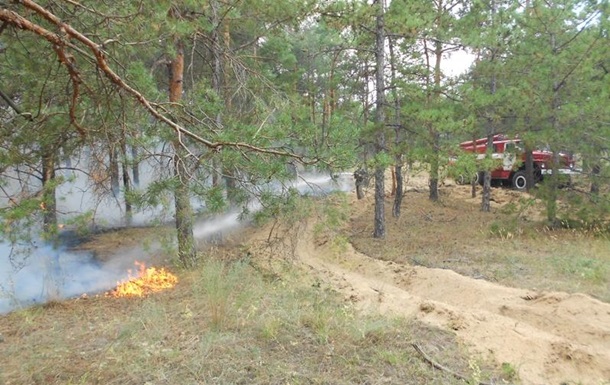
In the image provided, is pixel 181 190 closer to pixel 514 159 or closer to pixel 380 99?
pixel 380 99

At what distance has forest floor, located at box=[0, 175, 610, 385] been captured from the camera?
4.16m

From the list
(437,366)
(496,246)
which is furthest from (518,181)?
(437,366)

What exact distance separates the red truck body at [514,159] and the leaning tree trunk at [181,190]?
6.95 m

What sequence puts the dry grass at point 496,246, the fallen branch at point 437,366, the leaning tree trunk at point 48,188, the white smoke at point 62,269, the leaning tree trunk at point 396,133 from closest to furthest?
the fallen branch at point 437,366 < the leaning tree trunk at point 48,188 < the dry grass at point 496,246 < the white smoke at point 62,269 < the leaning tree trunk at point 396,133

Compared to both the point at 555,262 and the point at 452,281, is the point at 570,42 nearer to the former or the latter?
the point at 555,262

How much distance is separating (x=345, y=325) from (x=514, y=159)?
987 cm

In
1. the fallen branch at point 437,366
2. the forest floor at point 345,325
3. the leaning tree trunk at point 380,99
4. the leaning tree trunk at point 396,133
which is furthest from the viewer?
the leaning tree trunk at point 380,99

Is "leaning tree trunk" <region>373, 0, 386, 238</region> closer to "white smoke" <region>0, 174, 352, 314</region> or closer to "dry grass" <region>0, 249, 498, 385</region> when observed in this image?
"white smoke" <region>0, 174, 352, 314</region>

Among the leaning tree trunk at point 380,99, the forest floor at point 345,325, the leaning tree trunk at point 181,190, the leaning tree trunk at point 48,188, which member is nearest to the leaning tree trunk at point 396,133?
the leaning tree trunk at point 380,99

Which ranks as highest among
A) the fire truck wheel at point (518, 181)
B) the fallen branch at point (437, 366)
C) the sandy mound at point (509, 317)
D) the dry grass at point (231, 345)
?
the fire truck wheel at point (518, 181)

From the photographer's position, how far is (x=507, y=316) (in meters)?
6.58

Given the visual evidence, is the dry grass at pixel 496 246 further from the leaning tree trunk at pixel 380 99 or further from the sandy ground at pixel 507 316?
the leaning tree trunk at pixel 380 99

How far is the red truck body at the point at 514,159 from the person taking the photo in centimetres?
1231

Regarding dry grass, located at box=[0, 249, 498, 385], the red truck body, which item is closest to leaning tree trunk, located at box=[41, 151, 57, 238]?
dry grass, located at box=[0, 249, 498, 385]
